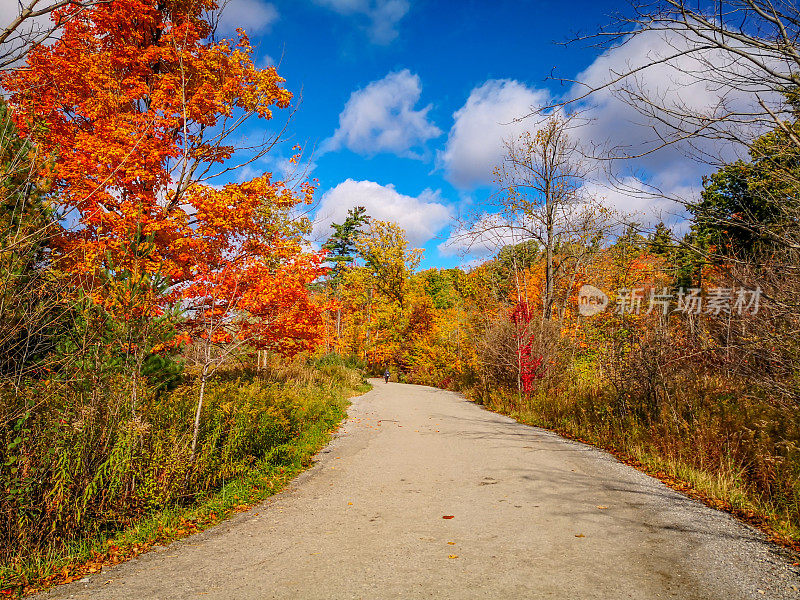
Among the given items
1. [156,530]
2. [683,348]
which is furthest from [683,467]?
[156,530]

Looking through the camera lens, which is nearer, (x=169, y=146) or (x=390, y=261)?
(x=169, y=146)

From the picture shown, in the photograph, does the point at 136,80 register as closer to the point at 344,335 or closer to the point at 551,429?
the point at 551,429

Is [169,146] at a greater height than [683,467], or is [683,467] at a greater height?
[169,146]

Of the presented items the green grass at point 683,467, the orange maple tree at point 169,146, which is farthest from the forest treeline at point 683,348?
the orange maple tree at point 169,146

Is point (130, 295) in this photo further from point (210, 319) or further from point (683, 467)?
point (683, 467)

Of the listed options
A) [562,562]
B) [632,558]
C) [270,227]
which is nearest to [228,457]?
[562,562]

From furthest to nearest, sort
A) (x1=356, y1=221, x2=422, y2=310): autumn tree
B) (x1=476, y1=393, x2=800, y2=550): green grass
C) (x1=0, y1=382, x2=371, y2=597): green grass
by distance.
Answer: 1. (x1=356, y1=221, x2=422, y2=310): autumn tree
2. (x1=476, y1=393, x2=800, y2=550): green grass
3. (x1=0, y1=382, x2=371, y2=597): green grass

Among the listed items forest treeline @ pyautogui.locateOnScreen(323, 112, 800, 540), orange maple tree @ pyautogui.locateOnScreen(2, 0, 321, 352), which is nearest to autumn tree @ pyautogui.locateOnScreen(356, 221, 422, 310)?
forest treeline @ pyautogui.locateOnScreen(323, 112, 800, 540)

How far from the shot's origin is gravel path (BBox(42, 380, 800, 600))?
3564 millimetres

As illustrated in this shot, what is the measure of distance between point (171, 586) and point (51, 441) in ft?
6.69

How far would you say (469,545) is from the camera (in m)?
4.36

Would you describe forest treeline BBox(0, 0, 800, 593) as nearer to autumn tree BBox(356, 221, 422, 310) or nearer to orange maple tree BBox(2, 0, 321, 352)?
orange maple tree BBox(2, 0, 321, 352)

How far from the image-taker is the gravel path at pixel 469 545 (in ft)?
11.7

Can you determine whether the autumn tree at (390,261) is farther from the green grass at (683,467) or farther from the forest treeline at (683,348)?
the green grass at (683,467)
